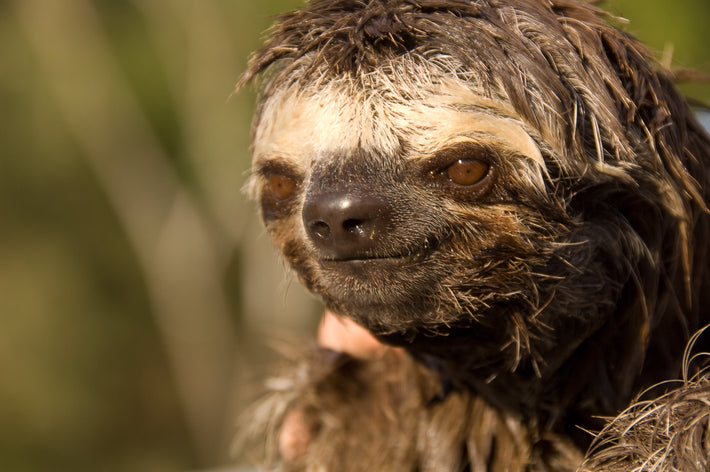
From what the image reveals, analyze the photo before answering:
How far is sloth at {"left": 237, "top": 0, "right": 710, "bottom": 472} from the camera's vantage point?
6.48ft

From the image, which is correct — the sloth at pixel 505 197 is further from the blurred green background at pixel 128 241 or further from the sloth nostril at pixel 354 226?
the blurred green background at pixel 128 241

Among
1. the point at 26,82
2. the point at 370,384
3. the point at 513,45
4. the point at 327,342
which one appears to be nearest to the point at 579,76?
the point at 513,45

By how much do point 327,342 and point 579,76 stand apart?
5.92 ft

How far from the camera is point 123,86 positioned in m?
11.5

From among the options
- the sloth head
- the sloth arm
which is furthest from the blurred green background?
the sloth head

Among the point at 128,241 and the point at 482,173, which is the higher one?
the point at 482,173

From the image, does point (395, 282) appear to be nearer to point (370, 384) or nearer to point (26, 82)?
point (370, 384)

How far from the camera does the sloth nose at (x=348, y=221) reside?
193cm

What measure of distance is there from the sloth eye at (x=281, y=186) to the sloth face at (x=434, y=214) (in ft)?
0.27

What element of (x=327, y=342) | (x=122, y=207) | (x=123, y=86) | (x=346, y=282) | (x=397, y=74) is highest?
(x=397, y=74)

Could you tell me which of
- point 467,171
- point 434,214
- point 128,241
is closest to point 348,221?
point 434,214

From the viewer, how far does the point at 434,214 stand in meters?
1.97

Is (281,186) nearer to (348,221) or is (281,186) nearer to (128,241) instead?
(348,221)

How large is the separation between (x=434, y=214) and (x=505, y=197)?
0.18 metres
